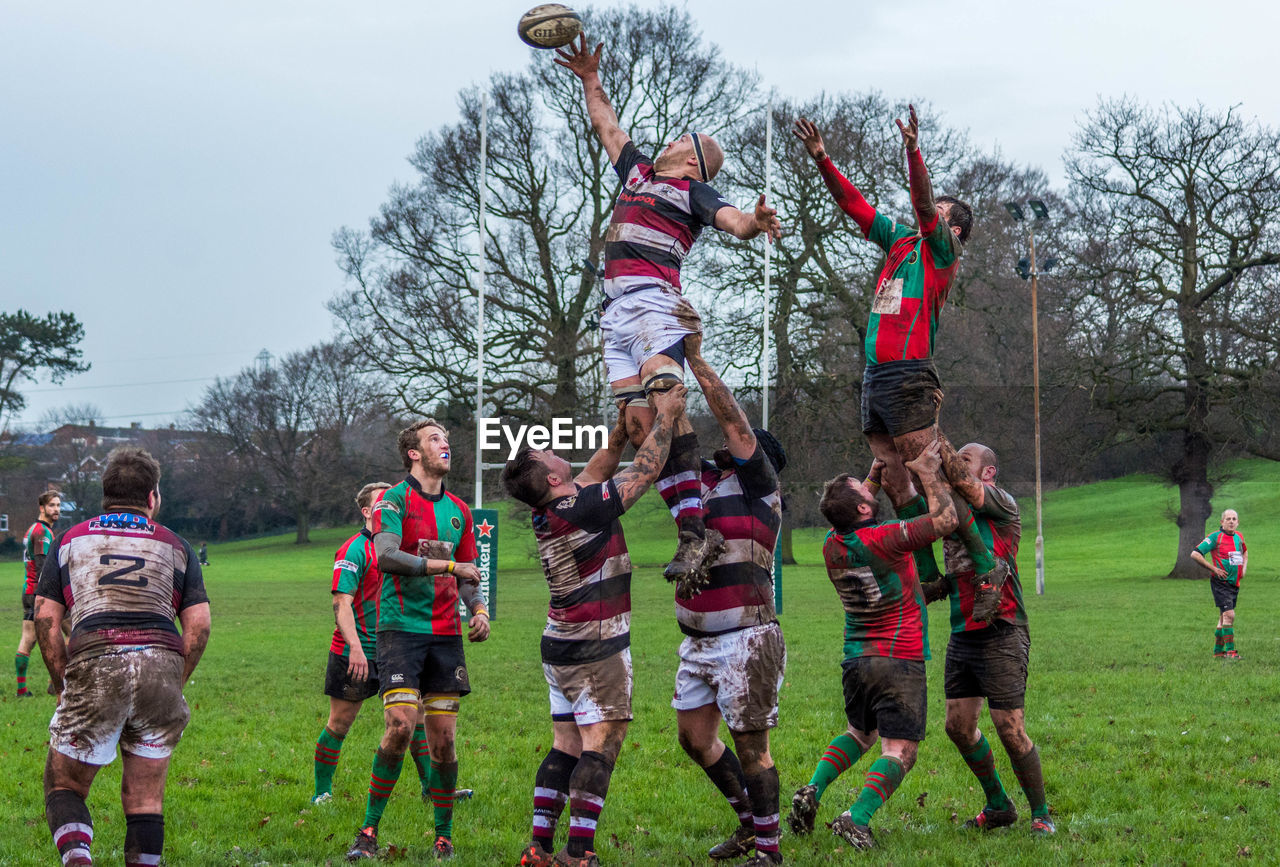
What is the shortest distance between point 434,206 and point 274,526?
146ft

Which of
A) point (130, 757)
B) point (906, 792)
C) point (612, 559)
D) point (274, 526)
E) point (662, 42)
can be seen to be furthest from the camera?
point (274, 526)

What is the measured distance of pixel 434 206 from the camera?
1371 inches

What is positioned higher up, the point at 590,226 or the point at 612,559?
the point at 590,226

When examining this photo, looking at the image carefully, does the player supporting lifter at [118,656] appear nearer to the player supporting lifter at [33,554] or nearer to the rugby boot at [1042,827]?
the rugby boot at [1042,827]

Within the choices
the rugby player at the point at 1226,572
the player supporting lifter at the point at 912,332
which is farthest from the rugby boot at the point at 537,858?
the rugby player at the point at 1226,572

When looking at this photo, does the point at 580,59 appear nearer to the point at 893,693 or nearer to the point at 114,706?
the point at 893,693

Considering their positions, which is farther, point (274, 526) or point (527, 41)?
point (274, 526)

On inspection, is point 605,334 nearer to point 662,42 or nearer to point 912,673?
point 912,673

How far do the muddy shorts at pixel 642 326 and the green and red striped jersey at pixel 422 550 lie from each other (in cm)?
143

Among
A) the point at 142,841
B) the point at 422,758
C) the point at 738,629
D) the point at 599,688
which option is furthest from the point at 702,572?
the point at 422,758

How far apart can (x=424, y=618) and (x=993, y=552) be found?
3.41 meters

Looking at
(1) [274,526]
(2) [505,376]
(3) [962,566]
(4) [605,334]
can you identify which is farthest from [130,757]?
(1) [274,526]

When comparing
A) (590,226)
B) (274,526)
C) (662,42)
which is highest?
(662,42)

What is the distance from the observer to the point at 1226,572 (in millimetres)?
15836
